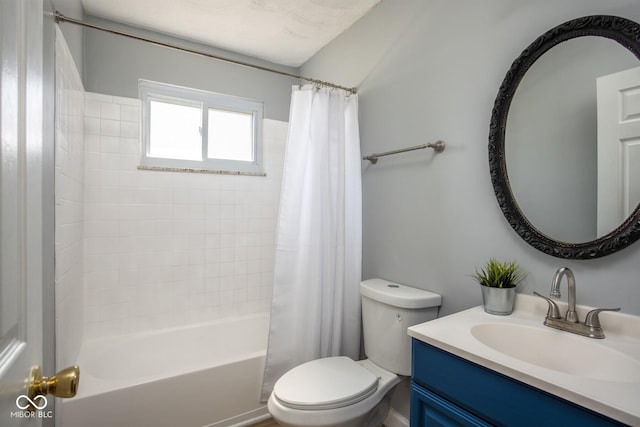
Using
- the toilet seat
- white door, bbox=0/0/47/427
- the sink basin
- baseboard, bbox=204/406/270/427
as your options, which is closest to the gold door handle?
white door, bbox=0/0/47/427

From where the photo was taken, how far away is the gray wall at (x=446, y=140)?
1174 mm

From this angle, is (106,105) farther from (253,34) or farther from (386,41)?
(386,41)

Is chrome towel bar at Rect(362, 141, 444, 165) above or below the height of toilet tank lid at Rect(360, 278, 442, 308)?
above

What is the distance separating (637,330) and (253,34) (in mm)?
→ 2593

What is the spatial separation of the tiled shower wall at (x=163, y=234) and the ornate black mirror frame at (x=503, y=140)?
1818 mm

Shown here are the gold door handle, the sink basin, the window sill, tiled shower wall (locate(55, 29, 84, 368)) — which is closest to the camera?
the gold door handle

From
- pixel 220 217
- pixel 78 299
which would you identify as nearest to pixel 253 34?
pixel 220 217

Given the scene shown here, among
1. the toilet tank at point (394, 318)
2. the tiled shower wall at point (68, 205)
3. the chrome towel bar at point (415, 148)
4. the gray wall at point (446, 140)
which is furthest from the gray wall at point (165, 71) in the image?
the toilet tank at point (394, 318)

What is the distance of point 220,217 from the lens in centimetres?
252

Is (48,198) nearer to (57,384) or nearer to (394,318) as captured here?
(57,384)

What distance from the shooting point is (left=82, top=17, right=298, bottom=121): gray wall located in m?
2.13

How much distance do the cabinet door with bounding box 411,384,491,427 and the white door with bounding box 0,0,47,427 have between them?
3.39ft

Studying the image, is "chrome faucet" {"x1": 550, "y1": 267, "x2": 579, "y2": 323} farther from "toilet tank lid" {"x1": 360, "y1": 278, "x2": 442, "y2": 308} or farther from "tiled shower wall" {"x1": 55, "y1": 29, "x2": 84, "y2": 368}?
"tiled shower wall" {"x1": 55, "y1": 29, "x2": 84, "y2": 368}

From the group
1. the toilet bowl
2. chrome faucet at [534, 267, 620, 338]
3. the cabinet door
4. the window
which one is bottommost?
the toilet bowl
